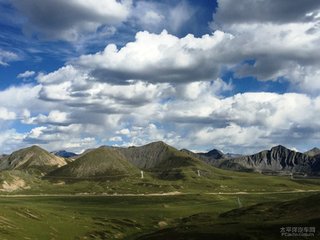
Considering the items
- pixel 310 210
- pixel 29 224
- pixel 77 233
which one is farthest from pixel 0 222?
pixel 310 210

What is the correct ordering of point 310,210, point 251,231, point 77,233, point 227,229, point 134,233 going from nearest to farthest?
1. point 251,231
2. point 227,229
3. point 310,210
4. point 77,233
5. point 134,233

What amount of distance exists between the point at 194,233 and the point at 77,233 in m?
59.8

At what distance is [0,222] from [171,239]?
74.3 m

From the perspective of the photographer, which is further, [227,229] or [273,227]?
[227,229]

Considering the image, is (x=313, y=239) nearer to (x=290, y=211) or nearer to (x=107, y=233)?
(x=290, y=211)

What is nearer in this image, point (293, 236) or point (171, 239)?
point (293, 236)

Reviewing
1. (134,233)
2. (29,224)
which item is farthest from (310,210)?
(29,224)

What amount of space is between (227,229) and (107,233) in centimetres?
6363

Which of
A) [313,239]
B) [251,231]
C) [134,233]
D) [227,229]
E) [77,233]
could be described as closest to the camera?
[313,239]

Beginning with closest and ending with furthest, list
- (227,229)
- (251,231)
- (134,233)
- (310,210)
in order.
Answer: (251,231) → (227,229) → (310,210) → (134,233)

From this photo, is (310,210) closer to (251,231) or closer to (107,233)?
(251,231)

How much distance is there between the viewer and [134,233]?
198625 mm

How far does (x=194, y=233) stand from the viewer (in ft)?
475

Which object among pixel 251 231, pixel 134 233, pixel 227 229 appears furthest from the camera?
pixel 134 233
